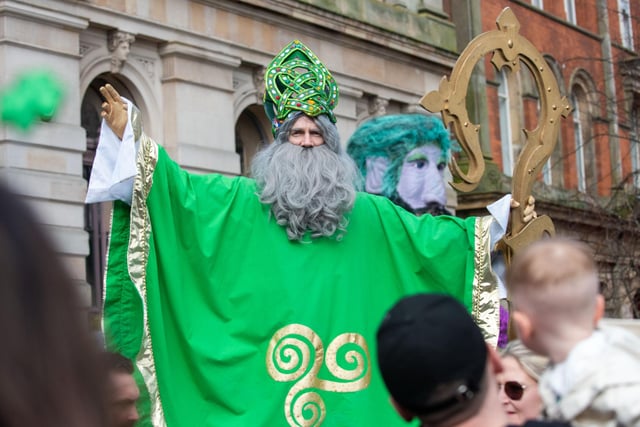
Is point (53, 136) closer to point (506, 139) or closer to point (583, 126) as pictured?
point (506, 139)

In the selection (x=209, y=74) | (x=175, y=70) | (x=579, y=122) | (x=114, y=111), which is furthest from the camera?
(x=579, y=122)

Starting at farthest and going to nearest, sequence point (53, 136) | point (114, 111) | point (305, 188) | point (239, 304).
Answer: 1. point (53, 136)
2. point (305, 188)
3. point (239, 304)
4. point (114, 111)

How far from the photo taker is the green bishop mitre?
5.43 metres

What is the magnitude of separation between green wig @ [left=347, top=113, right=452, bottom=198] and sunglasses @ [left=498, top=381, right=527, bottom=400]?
3676 mm

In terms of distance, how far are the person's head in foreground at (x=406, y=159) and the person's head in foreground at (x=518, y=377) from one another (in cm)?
351

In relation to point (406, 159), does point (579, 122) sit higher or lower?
higher

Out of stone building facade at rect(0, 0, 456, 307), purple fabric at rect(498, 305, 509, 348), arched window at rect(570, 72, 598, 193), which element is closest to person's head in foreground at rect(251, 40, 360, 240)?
purple fabric at rect(498, 305, 509, 348)

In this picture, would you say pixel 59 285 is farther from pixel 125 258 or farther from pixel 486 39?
pixel 486 39

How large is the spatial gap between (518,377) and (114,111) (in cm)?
212

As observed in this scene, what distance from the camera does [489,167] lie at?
1820 centimetres

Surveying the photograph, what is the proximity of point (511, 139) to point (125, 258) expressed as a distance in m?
15.9

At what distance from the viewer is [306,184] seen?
17.3 ft

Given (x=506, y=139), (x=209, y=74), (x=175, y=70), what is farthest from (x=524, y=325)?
(x=506, y=139)

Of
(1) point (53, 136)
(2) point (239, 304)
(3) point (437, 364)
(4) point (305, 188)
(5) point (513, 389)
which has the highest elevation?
(1) point (53, 136)
